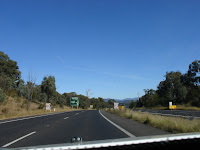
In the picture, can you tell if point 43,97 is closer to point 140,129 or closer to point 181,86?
point 181,86

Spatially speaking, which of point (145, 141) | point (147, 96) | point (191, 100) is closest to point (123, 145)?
point (145, 141)

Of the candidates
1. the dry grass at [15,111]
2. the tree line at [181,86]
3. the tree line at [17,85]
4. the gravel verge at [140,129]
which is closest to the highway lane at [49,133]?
the gravel verge at [140,129]

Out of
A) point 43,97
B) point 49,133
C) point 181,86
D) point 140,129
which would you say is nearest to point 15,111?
point 49,133

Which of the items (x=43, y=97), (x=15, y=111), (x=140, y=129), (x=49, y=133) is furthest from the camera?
(x=43, y=97)

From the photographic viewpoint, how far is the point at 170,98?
5984cm

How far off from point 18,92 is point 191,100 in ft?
154

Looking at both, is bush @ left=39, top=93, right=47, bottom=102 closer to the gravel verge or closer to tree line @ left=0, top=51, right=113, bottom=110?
tree line @ left=0, top=51, right=113, bottom=110

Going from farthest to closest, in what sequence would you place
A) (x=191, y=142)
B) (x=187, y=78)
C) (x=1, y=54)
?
1. (x=187, y=78)
2. (x=1, y=54)
3. (x=191, y=142)

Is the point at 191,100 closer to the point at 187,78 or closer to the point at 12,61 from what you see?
the point at 187,78

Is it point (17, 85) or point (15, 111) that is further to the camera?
point (17, 85)

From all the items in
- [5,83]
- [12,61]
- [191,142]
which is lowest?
[191,142]

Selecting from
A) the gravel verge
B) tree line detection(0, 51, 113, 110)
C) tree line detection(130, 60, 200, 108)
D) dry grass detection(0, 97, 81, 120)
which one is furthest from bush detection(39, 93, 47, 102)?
the gravel verge

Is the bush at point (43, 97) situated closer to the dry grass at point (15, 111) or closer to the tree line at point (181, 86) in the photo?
the dry grass at point (15, 111)

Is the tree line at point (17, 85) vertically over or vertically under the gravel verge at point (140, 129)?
over
